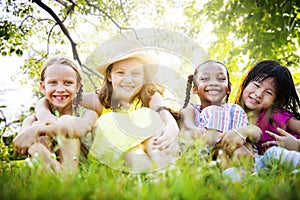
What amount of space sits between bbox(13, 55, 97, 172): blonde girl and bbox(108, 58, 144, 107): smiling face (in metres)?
0.27

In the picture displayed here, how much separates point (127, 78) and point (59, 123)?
2.14ft

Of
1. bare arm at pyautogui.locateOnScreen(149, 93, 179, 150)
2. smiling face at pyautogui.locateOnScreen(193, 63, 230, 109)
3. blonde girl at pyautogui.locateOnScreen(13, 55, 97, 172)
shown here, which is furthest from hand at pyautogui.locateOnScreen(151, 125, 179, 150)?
blonde girl at pyautogui.locateOnScreen(13, 55, 97, 172)

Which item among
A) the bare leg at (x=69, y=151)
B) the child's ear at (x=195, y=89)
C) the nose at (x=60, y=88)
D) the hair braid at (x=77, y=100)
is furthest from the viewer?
the child's ear at (x=195, y=89)

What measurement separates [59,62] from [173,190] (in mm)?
1756

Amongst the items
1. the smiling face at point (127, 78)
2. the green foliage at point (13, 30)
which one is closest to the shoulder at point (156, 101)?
the smiling face at point (127, 78)

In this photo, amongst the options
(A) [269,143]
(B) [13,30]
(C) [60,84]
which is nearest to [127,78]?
(C) [60,84]

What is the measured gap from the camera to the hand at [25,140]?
2.40m

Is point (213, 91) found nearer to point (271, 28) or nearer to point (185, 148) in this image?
point (185, 148)

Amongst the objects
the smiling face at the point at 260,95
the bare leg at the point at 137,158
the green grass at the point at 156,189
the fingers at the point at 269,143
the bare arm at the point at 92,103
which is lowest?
the bare leg at the point at 137,158

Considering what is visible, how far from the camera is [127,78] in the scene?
111 inches

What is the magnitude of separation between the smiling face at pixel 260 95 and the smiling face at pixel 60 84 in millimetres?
1295

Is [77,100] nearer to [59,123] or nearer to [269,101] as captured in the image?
[59,123]

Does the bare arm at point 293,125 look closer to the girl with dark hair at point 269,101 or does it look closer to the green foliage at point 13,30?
the girl with dark hair at point 269,101

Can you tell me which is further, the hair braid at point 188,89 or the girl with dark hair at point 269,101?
the hair braid at point 188,89
